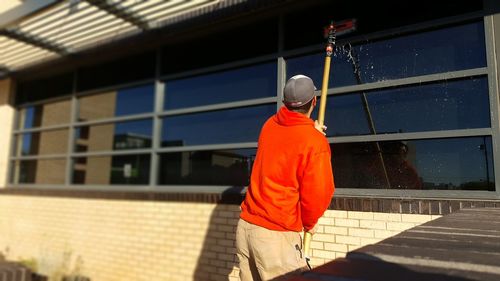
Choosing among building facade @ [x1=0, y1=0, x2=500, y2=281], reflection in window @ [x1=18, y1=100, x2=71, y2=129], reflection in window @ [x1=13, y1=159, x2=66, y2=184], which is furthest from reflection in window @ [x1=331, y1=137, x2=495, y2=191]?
reflection in window @ [x1=18, y1=100, x2=71, y2=129]

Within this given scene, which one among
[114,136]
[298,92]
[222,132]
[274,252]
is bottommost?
[274,252]

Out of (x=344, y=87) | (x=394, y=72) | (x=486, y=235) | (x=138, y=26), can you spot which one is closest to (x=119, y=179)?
(x=138, y=26)

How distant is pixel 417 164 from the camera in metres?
3.96

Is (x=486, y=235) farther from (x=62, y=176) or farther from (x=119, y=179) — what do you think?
Result: (x=62, y=176)

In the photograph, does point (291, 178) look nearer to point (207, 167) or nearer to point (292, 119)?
point (292, 119)

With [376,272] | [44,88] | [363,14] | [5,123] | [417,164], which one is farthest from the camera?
[5,123]

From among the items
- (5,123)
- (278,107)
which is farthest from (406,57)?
(5,123)

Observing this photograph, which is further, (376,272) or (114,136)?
(114,136)

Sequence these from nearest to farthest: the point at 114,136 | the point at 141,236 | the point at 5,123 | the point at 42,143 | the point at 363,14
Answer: the point at 363,14, the point at 141,236, the point at 114,136, the point at 42,143, the point at 5,123

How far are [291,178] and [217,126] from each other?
9.67ft

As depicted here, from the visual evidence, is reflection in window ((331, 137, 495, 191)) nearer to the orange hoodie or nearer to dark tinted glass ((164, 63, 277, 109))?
dark tinted glass ((164, 63, 277, 109))

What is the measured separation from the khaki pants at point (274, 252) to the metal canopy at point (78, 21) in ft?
10.2

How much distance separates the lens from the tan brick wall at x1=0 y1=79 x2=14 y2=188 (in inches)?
325

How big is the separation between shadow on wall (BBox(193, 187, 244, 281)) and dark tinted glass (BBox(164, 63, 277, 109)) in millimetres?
1191
